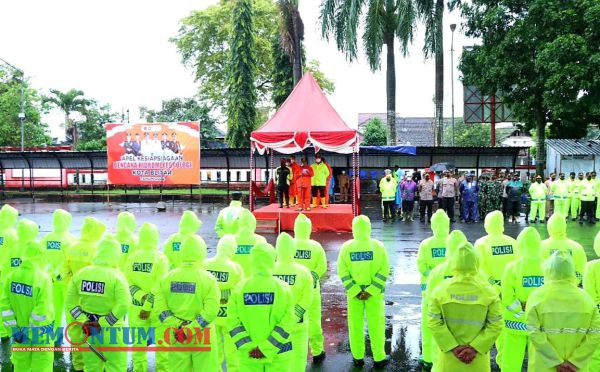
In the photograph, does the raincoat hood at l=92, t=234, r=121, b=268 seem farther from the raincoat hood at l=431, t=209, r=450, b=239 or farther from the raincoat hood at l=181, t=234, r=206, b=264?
the raincoat hood at l=431, t=209, r=450, b=239

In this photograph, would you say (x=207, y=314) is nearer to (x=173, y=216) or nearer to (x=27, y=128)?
(x=173, y=216)

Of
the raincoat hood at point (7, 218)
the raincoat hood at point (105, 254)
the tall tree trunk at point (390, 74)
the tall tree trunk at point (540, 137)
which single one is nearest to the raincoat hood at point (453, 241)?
the raincoat hood at point (105, 254)

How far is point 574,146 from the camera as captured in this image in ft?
79.8

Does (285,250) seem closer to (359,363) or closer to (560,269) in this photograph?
(359,363)

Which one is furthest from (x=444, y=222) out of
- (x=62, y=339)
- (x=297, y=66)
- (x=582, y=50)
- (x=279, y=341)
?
(x=297, y=66)

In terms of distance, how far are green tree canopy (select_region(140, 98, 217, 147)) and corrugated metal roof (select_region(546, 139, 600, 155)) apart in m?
25.7

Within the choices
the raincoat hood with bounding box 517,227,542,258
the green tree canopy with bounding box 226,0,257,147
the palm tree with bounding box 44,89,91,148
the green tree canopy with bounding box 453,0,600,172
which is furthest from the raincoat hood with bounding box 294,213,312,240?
the palm tree with bounding box 44,89,91,148

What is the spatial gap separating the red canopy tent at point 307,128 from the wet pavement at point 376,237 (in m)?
2.30

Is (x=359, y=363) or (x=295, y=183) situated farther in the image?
(x=295, y=183)

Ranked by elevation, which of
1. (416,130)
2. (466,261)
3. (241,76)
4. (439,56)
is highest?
(241,76)

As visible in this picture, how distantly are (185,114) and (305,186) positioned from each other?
34.3 m

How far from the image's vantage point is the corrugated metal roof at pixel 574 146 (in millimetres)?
23609

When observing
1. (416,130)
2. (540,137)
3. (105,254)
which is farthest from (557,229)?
(416,130)

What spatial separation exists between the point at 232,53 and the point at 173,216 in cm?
1529
